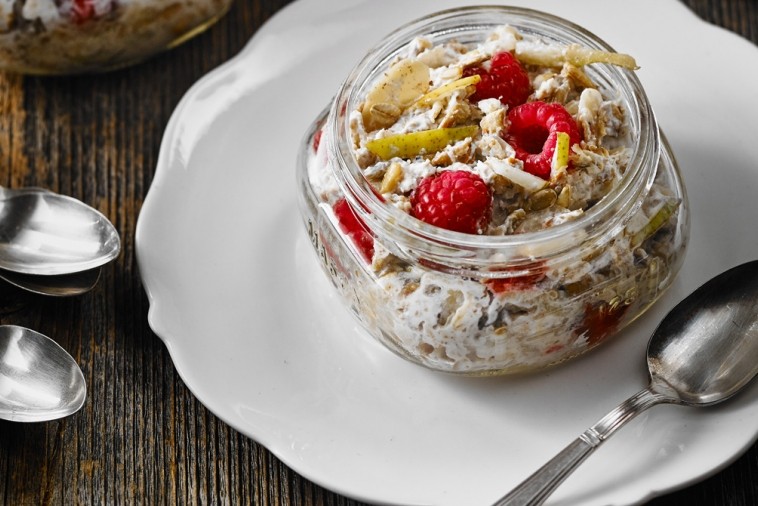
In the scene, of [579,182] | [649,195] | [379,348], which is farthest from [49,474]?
[649,195]

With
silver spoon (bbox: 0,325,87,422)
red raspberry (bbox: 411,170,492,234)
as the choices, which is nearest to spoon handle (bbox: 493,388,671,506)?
red raspberry (bbox: 411,170,492,234)

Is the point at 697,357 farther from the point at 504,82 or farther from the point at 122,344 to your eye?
the point at 122,344

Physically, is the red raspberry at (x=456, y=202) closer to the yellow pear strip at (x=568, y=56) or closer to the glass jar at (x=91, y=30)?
the yellow pear strip at (x=568, y=56)

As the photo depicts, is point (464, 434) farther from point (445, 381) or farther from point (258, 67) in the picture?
point (258, 67)

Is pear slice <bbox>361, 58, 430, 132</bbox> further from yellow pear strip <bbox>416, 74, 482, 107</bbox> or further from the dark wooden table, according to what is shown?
the dark wooden table

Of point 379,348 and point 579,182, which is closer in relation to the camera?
point 579,182

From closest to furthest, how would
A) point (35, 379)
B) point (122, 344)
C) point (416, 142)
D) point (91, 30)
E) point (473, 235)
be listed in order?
point (473, 235)
point (416, 142)
point (35, 379)
point (122, 344)
point (91, 30)

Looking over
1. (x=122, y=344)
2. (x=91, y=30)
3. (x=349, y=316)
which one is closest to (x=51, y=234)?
(x=122, y=344)
